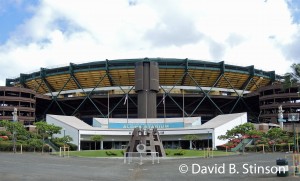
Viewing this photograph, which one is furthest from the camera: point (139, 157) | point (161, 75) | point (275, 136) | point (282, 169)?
point (161, 75)

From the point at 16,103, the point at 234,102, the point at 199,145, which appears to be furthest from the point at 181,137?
the point at 16,103

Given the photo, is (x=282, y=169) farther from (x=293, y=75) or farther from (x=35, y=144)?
A: (x=35, y=144)

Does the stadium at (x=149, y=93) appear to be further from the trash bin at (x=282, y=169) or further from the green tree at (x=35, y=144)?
the trash bin at (x=282, y=169)

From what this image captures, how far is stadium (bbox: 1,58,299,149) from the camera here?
88.8 meters

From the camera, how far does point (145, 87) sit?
9131 cm

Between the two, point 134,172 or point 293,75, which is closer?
point 134,172

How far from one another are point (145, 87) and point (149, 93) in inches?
71.3

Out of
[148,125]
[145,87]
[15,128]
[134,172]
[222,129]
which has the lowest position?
[134,172]

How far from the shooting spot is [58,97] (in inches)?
4141

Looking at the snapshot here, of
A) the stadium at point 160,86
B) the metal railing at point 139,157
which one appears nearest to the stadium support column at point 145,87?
the stadium at point 160,86

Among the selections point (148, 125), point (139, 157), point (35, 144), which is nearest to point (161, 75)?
point (148, 125)

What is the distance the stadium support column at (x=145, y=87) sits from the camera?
91.2 meters

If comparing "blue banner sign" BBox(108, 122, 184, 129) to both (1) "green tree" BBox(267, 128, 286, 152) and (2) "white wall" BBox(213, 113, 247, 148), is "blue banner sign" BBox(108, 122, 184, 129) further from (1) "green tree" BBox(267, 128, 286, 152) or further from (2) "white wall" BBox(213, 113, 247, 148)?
(1) "green tree" BBox(267, 128, 286, 152)

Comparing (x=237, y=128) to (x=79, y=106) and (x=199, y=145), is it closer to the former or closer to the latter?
(x=199, y=145)
